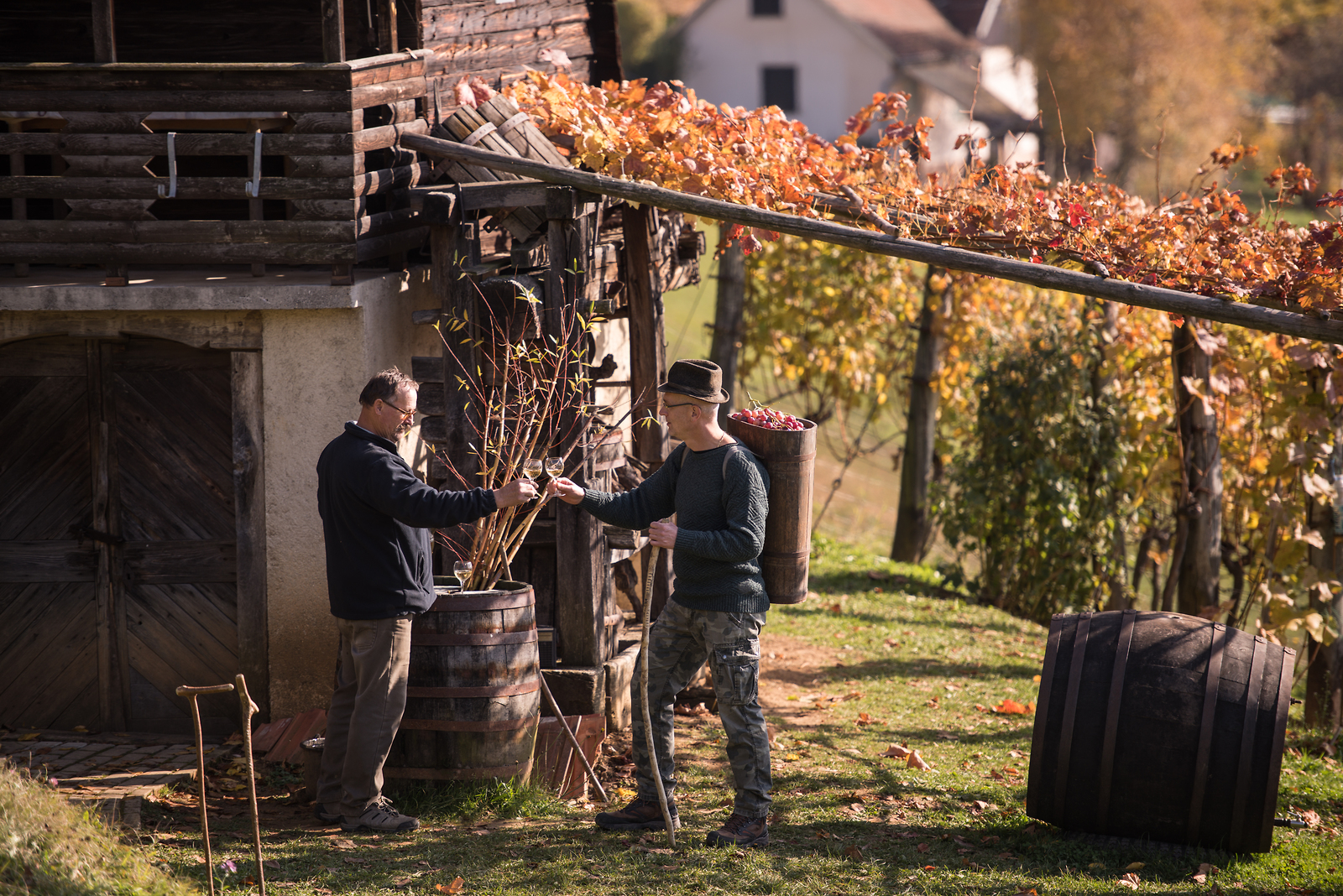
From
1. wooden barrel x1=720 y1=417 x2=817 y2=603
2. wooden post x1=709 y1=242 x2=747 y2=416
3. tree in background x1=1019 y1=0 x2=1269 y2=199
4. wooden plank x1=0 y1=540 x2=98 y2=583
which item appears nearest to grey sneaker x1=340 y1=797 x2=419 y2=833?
wooden barrel x1=720 y1=417 x2=817 y2=603

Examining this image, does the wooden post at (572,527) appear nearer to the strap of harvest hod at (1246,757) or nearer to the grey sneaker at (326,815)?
the grey sneaker at (326,815)

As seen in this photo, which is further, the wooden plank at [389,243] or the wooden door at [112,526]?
the wooden door at [112,526]

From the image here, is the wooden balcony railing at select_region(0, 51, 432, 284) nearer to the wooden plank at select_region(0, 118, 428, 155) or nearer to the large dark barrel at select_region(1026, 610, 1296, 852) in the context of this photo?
the wooden plank at select_region(0, 118, 428, 155)

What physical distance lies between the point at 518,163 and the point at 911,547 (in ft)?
27.8

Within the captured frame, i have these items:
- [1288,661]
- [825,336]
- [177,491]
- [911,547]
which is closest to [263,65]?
[177,491]

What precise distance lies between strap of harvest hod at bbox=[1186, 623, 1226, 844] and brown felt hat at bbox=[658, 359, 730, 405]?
8.40 ft

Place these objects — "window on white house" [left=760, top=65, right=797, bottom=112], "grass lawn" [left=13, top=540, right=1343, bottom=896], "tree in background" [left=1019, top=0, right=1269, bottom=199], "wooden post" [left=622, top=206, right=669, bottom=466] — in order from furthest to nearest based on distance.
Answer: "window on white house" [left=760, top=65, right=797, bottom=112]
"tree in background" [left=1019, top=0, right=1269, bottom=199]
"wooden post" [left=622, top=206, right=669, bottom=466]
"grass lawn" [left=13, top=540, right=1343, bottom=896]

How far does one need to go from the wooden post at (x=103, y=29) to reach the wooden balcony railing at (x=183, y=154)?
0.10 m

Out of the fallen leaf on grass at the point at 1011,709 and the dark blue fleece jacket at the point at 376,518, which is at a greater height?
the dark blue fleece jacket at the point at 376,518

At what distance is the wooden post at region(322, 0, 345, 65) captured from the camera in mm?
6457

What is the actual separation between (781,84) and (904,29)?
4.83 m

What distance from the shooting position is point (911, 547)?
13477 mm

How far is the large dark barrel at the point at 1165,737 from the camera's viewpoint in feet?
17.1

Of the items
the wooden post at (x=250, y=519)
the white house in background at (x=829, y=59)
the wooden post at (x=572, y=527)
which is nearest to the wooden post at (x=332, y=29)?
the wooden post at (x=572, y=527)
